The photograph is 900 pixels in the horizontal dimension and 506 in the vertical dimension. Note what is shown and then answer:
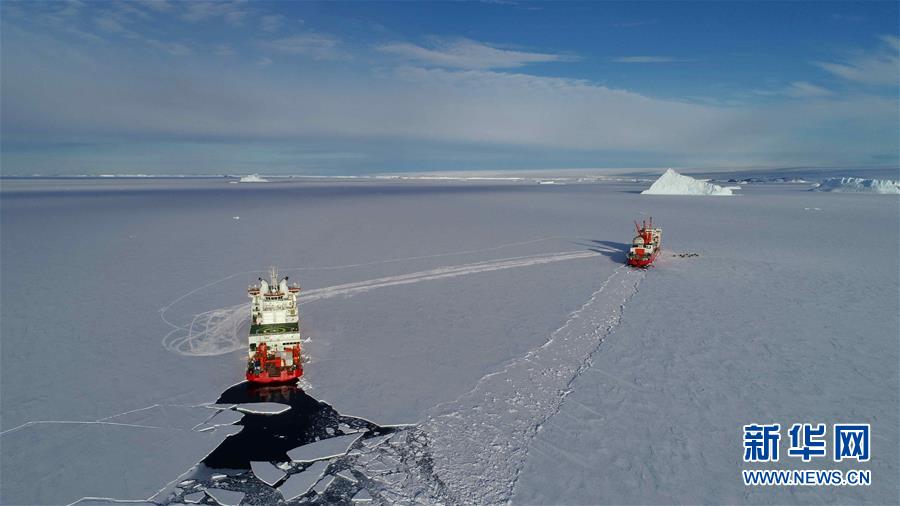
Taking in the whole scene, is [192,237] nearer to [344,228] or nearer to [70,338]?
[344,228]

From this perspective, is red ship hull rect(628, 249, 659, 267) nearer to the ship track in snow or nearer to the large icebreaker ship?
the ship track in snow

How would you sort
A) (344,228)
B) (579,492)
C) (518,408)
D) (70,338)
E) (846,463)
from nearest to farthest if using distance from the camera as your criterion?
(579,492) → (846,463) → (518,408) → (70,338) → (344,228)

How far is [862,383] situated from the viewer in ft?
37.4

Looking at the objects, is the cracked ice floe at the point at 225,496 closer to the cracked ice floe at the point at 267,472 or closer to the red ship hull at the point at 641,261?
the cracked ice floe at the point at 267,472

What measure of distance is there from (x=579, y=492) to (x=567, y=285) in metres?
12.5

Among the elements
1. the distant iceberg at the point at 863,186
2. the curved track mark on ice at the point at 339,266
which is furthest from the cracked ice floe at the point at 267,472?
the distant iceberg at the point at 863,186

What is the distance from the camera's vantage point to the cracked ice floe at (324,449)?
30.0ft

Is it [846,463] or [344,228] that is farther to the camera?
[344,228]

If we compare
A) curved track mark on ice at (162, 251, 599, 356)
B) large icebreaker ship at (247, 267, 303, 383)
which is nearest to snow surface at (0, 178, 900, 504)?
curved track mark on ice at (162, 251, 599, 356)

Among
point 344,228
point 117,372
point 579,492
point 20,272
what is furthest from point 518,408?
point 344,228

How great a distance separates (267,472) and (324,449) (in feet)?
3.47

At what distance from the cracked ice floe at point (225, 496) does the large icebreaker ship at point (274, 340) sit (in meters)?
3.36

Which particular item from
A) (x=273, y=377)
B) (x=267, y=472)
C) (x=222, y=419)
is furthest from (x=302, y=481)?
(x=273, y=377)

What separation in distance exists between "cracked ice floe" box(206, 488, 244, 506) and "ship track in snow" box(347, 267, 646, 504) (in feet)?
6.37
